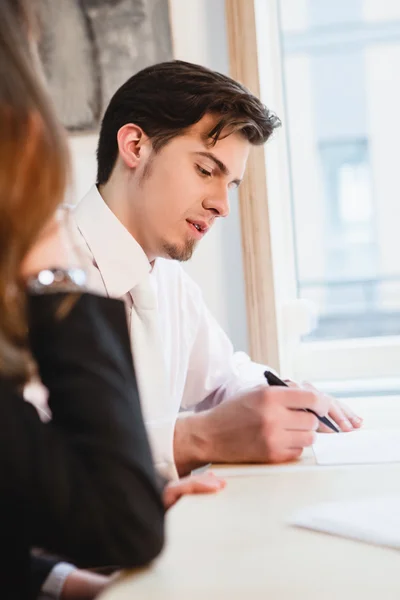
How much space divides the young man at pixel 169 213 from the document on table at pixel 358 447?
0.08 m

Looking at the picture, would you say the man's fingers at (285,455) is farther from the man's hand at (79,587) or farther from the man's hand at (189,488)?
the man's hand at (79,587)

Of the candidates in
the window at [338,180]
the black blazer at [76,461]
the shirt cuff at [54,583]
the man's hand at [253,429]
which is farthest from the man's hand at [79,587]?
the window at [338,180]

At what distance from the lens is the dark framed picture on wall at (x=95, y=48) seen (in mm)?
2170

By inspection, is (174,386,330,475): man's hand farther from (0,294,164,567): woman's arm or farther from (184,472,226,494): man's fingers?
(0,294,164,567): woman's arm

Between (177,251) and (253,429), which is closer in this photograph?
(253,429)

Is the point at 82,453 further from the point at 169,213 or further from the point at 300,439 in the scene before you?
the point at 169,213

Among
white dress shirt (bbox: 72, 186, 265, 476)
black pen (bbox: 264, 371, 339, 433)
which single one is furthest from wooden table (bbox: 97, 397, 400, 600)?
white dress shirt (bbox: 72, 186, 265, 476)

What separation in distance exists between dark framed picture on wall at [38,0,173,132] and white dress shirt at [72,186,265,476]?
634 mm

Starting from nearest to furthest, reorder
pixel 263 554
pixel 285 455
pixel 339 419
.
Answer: pixel 263 554
pixel 285 455
pixel 339 419

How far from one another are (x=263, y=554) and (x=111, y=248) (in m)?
0.92

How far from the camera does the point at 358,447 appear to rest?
124 centimetres

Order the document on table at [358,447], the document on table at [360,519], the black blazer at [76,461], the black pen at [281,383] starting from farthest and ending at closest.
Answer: the black pen at [281,383]
the document on table at [358,447]
the document on table at [360,519]
the black blazer at [76,461]

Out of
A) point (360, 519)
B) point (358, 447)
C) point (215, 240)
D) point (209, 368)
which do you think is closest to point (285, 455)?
point (358, 447)

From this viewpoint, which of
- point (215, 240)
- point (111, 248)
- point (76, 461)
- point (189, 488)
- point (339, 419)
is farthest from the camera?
point (215, 240)
